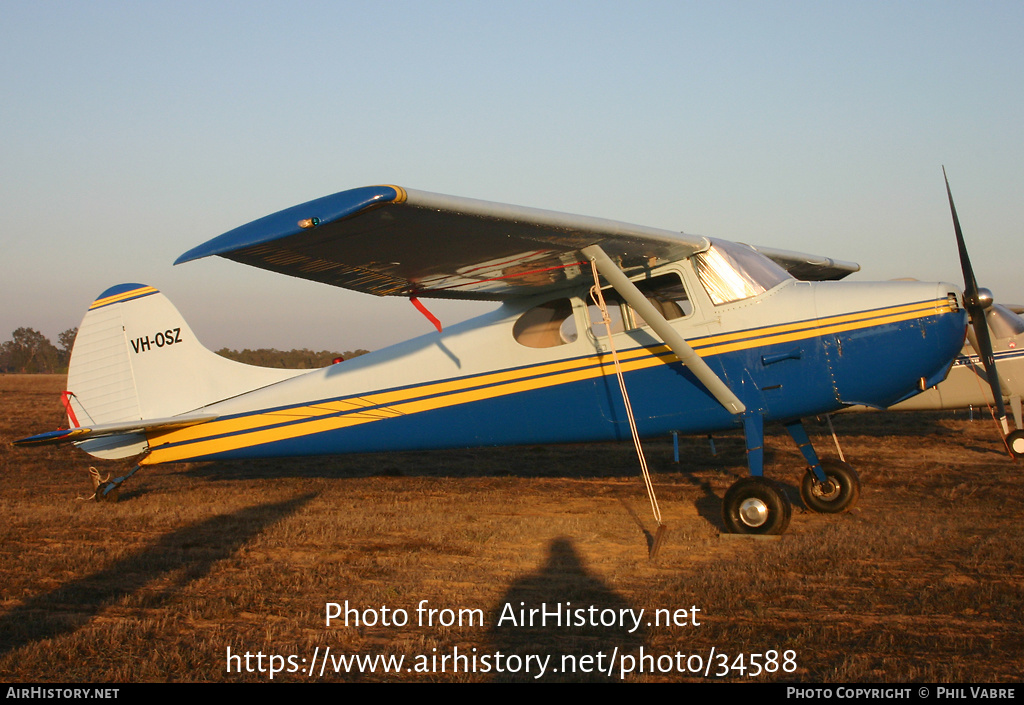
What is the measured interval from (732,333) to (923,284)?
1.71 m

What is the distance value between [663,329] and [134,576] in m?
4.84

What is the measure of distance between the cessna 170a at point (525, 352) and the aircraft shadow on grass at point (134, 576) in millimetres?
1554

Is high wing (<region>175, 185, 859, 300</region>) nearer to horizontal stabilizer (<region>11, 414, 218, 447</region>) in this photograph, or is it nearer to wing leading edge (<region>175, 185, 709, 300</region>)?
wing leading edge (<region>175, 185, 709, 300</region>)

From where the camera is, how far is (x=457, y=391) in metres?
7.87

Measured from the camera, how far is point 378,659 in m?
3.71

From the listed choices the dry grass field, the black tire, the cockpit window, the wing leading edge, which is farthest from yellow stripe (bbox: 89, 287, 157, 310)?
the black tire

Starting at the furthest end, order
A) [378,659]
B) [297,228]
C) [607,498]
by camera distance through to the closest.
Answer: [607,498] → [297,228] → [378,659]

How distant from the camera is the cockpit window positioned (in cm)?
676

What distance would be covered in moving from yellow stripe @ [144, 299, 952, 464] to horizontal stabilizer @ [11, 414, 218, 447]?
0.36 feet

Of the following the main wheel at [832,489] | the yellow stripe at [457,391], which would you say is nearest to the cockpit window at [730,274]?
the yellow stripe at [457,391]

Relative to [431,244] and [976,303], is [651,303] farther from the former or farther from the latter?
[976,303]

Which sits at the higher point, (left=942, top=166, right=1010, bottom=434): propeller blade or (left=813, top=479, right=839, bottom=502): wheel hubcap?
(left=942, top=166, right=1010, bottom=434): propeller blade

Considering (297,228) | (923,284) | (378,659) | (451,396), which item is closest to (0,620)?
(378,659)
